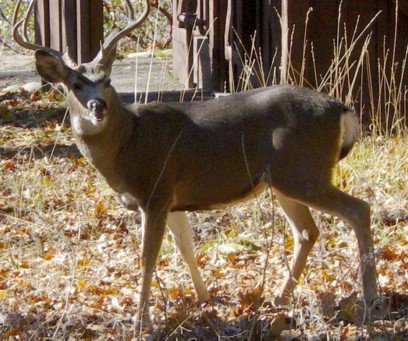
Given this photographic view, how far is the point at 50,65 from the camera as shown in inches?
245

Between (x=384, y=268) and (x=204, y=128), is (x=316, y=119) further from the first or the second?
(x=384, y=268)

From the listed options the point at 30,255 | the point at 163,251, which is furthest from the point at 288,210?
the point at 30,255

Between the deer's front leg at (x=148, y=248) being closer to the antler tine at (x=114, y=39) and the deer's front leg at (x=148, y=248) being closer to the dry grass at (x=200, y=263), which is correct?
the dry grass at (x=200, y=263)

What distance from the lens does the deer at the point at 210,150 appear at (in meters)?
6.02

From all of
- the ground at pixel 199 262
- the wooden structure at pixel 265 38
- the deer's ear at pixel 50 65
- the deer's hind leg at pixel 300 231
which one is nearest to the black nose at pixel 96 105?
the deer's ear at pixel 50 65

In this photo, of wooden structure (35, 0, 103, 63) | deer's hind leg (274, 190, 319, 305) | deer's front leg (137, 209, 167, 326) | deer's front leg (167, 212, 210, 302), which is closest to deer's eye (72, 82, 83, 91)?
deer's front leg (137, 209, 167, 326)

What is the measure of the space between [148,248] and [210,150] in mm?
710

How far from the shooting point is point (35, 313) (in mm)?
→ 6406

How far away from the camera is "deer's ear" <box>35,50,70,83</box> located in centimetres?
615

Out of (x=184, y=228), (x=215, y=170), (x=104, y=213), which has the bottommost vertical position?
(x=104, y=213)

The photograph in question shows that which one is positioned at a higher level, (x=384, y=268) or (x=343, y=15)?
(x=343, y=15)

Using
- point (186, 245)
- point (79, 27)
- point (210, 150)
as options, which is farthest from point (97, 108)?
point (79, 27)

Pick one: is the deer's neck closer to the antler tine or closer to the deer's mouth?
the deer's mouth

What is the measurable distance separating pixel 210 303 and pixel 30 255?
73.7 inches
